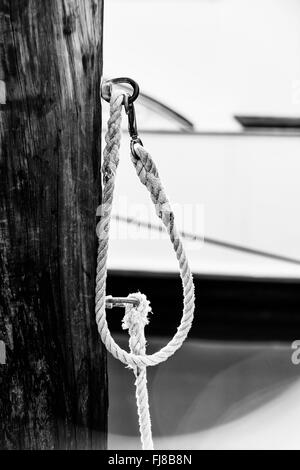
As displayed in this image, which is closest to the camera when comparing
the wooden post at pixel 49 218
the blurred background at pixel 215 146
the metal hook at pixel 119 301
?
the wooden post at pixel 49 218

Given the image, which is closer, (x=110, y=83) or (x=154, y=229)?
(x=110, y=83)

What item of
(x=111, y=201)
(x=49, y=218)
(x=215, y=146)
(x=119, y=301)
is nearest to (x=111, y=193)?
(x=111, y=201)

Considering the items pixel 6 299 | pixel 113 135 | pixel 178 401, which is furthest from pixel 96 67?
pixel 178 401

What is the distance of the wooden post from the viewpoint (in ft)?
4.42

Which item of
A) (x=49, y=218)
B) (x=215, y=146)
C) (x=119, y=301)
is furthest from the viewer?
(x=215, y=146)

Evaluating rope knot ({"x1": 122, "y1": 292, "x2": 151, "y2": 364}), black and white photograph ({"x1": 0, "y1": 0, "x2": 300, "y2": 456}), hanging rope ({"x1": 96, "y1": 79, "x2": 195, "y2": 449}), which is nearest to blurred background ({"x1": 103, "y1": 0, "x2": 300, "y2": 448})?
black and white photograph ({"x1": 0, "y1": 0, "x2": 300, "y2": 456})

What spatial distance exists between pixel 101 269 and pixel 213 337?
1.87 metres

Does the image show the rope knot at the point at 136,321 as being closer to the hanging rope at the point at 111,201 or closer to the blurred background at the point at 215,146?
the hanging rope at the point at 111,201

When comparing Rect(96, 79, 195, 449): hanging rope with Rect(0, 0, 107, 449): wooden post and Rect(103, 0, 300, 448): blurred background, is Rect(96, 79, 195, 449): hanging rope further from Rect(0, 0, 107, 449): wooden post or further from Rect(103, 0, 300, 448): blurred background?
Rect(103, 0, 300, 448): blurred background

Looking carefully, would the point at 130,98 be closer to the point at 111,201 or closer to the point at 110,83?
the point at 110,83

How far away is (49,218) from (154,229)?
163cm

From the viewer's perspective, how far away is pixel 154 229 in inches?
119

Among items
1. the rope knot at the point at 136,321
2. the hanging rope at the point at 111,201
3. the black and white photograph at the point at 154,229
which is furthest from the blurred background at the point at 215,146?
the hanging rope at the point at 111,201

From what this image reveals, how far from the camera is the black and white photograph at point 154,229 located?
1393 mm
